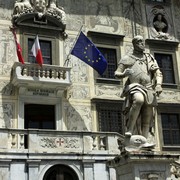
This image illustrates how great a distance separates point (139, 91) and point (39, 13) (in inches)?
527

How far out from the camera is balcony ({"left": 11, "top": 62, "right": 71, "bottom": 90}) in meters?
18.3

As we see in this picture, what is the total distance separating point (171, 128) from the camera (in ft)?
70.9

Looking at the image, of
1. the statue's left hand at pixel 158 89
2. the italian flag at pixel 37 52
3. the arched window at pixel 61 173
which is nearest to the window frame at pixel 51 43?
the italian flag at pixel 37 52

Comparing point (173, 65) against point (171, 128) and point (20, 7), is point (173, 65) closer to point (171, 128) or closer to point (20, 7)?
point (171, 128)

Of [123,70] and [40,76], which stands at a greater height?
[40,76]

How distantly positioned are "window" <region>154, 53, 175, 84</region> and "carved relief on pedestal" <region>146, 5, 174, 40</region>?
3.89ft

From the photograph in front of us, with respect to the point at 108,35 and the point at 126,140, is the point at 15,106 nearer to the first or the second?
the point at 108,35

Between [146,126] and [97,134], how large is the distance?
917 cm

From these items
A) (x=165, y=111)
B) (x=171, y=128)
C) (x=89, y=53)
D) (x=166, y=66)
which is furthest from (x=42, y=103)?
(x=166, y=66)

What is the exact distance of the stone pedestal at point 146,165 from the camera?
7.61 meters

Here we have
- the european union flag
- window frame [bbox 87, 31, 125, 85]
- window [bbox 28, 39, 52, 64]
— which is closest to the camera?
the european union flag

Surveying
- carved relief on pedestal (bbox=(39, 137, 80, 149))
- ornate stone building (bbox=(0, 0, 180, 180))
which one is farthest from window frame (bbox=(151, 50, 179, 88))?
carved relief on pedestal (bbox=(39, 137, 80, 149))

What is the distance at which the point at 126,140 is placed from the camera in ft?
26.5

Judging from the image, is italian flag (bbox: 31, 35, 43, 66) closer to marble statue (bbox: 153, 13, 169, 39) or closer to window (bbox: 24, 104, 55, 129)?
window (bbox: 24, 104, 55, 129)
